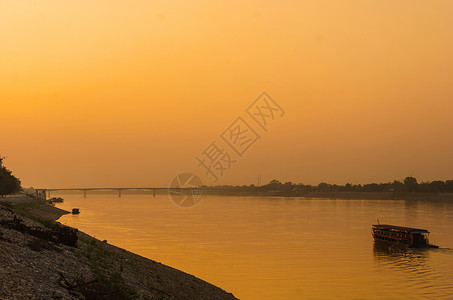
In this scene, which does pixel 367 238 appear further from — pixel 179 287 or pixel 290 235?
pixel 179 287

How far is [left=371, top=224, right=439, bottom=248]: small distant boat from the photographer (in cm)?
6612

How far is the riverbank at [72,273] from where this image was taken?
683 inches

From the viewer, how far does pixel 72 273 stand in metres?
Result: 21.4

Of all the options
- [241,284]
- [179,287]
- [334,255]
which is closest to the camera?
[179,287]

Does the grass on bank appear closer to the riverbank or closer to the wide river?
the riverbank

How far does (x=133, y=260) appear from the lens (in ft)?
105

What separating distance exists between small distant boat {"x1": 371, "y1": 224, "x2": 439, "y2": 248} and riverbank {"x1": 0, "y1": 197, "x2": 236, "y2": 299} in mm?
45095

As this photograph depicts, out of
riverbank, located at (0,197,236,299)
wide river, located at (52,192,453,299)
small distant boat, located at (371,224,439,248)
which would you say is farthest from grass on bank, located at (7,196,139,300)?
small distant boat, located at (371,224,439,248)

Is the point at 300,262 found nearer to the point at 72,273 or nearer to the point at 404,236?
the point at 404,236

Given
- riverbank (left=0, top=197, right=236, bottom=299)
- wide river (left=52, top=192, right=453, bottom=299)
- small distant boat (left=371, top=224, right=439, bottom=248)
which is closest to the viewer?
riverbank (left=0, top=197, right=236, bottom=299)

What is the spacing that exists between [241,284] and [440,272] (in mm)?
22037

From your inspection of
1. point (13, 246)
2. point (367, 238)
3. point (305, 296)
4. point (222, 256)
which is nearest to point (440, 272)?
point (305, 296)

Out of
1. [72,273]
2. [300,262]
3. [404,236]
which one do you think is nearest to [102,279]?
[72,273]

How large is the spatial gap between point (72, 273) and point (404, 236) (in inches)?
2330
